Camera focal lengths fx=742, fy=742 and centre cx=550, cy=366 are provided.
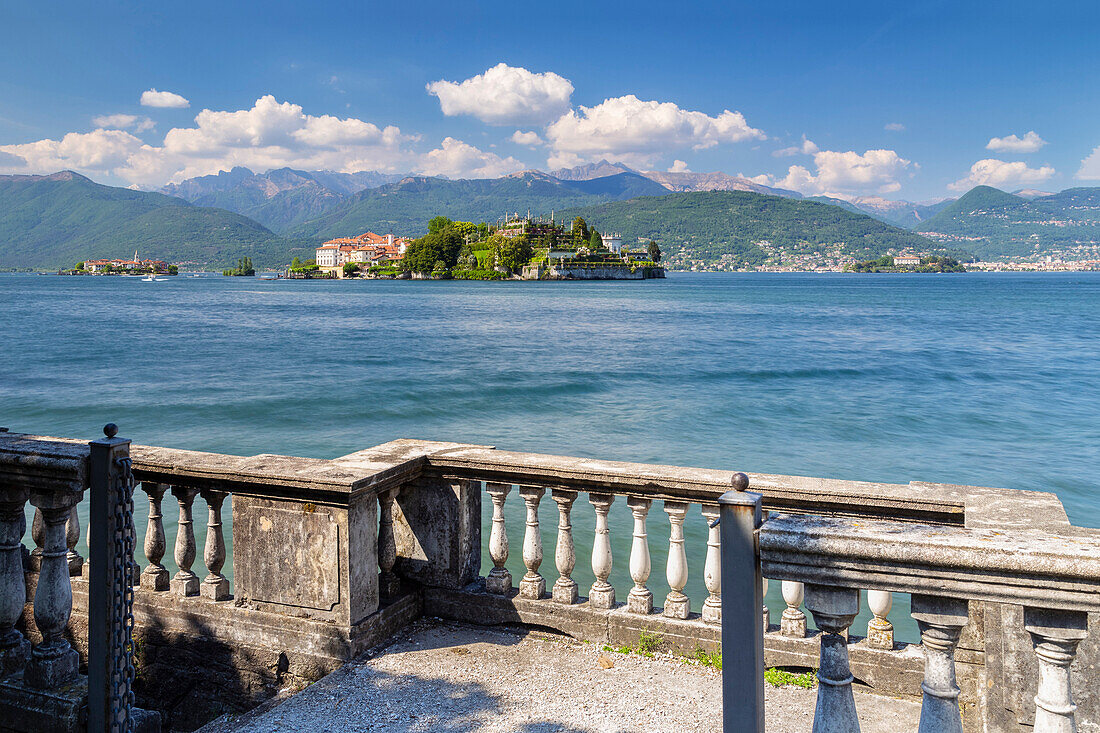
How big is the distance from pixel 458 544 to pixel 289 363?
33.6 m

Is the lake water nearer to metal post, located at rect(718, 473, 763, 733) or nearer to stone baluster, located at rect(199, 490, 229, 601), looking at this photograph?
stone baluster, located at rect(199, 490, 229, 601)

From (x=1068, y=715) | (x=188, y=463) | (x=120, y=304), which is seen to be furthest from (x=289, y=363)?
(x=120, y=304)

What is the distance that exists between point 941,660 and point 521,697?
2280 mm

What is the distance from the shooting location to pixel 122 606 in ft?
8.60

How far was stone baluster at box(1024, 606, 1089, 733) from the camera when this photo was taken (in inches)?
62.4

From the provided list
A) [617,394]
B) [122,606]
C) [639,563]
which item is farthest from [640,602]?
[617,394]

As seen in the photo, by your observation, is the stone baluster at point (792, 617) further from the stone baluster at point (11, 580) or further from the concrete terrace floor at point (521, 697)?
the stone baluster at point (11, 580)

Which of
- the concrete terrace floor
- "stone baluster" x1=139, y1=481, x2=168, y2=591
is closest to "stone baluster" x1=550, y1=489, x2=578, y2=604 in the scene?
the concrete terrace floor

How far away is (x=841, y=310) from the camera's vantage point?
78.1m

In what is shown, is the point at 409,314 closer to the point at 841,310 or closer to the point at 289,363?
the point at 289,363

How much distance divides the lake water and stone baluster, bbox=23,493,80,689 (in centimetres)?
682

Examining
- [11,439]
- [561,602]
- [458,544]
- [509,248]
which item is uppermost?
[509,248]

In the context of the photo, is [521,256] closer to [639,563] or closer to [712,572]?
[639,563]

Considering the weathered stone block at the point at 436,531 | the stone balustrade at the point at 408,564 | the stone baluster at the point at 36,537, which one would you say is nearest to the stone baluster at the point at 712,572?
the stone balustrade at the point at 408,564
